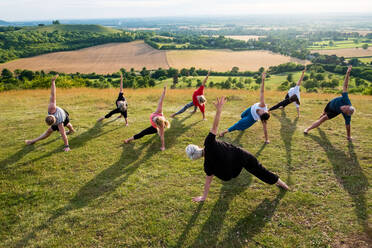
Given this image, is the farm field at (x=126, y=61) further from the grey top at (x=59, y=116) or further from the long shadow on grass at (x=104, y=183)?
the long shadow on grass at (x=104, y=183)

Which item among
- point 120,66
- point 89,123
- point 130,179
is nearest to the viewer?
point 130,179

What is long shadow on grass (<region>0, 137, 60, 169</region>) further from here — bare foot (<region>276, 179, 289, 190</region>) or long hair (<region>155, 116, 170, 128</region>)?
bare foot (<region>276, 179, 289, 190</region>)

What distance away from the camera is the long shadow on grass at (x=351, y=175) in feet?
18.9

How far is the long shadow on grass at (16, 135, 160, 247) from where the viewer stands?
5.84 m

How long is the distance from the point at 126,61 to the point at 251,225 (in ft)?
251

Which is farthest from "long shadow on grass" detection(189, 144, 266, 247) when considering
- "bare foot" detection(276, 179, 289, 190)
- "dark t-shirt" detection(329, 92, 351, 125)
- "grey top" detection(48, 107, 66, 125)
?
"grey top" detection(48, 107, 66, 125)

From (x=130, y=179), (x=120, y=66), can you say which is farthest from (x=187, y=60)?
(x=130, y=179)

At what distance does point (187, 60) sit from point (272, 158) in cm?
7620

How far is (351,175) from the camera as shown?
7188 millimetres

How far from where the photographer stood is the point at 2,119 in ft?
40.5

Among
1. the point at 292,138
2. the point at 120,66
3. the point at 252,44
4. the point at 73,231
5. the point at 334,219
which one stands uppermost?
the point at 252,44

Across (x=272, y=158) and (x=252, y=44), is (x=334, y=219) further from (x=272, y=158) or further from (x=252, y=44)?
(x=252, y=44)

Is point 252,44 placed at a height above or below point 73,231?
above

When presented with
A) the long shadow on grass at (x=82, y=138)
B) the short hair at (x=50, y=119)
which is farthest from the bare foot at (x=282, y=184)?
the long shadow on grass at (x=82, y=138)
